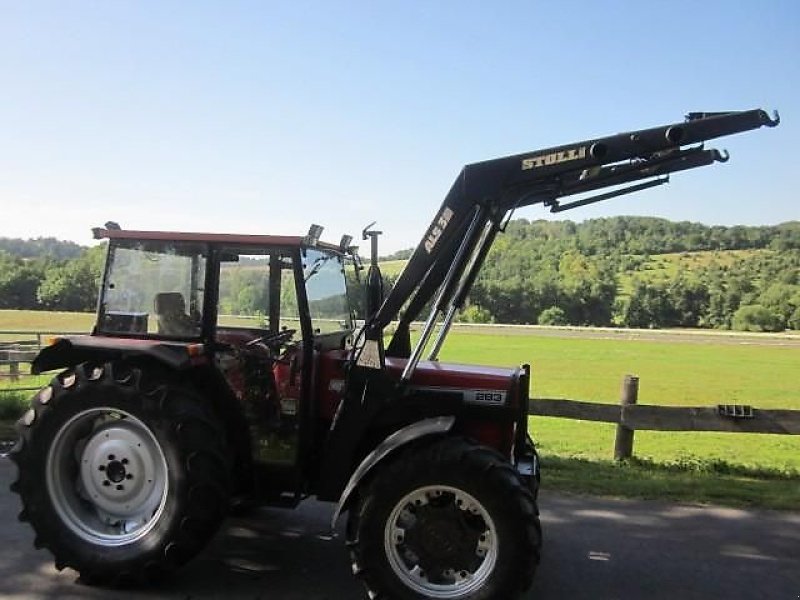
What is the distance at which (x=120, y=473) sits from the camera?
4.65m

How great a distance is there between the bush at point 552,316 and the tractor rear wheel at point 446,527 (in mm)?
63869

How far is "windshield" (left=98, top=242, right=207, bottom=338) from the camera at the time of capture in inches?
192

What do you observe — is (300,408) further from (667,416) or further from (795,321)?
(795,321)

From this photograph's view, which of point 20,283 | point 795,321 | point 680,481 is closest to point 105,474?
point 680,481

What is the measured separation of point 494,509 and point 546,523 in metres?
2.20

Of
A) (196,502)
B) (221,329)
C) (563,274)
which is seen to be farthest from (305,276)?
(563,274)

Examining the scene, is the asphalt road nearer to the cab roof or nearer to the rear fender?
the rear fender

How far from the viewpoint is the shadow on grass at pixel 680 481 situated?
22.5ft

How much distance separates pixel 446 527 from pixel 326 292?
6.19 feet

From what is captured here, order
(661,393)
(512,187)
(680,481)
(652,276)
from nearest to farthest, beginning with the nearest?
(512,187) < (680,481) < (661,393) < (652,276)

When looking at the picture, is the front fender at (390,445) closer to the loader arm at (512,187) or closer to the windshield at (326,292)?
the loader arm at (512,187)

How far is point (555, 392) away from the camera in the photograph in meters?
28.2

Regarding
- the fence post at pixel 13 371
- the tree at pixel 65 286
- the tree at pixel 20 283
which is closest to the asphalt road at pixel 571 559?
the tree at pixel 65 286

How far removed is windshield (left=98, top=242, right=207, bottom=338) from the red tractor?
0.01 metres
